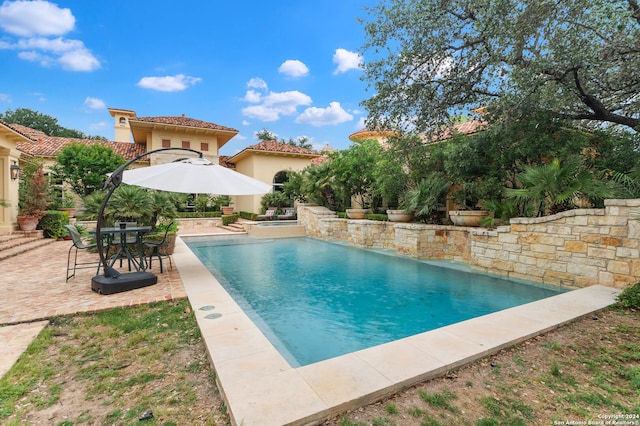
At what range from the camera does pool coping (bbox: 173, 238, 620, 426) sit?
2.12 metres

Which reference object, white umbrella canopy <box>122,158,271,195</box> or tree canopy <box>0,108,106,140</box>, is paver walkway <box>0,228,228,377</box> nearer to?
white umbrella canopy <box>122,158,271,195</box>

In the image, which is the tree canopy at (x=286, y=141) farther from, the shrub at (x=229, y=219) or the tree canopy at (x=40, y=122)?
the shrub at (x=229, y=219)

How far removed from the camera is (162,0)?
432 inches

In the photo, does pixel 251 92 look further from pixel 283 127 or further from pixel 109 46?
pixel 109 46

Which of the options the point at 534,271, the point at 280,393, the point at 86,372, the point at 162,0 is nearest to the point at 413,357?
the point at 280,393

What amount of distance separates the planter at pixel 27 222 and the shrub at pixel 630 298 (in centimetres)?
1669

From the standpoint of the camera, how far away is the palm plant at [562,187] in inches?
241

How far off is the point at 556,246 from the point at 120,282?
27.0ft

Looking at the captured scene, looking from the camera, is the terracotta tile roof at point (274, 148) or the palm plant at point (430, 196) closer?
the palm plant at point (430, 196)

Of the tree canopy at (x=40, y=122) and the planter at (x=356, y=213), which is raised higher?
the tree canopy at (x=40, y=122)

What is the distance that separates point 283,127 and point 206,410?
40.4m

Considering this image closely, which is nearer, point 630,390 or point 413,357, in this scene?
point 630,390

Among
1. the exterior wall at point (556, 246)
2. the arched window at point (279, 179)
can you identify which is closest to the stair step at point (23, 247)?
the exterior wall at point (556, 246)

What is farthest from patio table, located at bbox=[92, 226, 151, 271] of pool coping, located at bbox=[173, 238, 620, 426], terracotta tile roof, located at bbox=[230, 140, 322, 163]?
terracotta tile roof, located at bbox=[230, 140, 322, 163]
